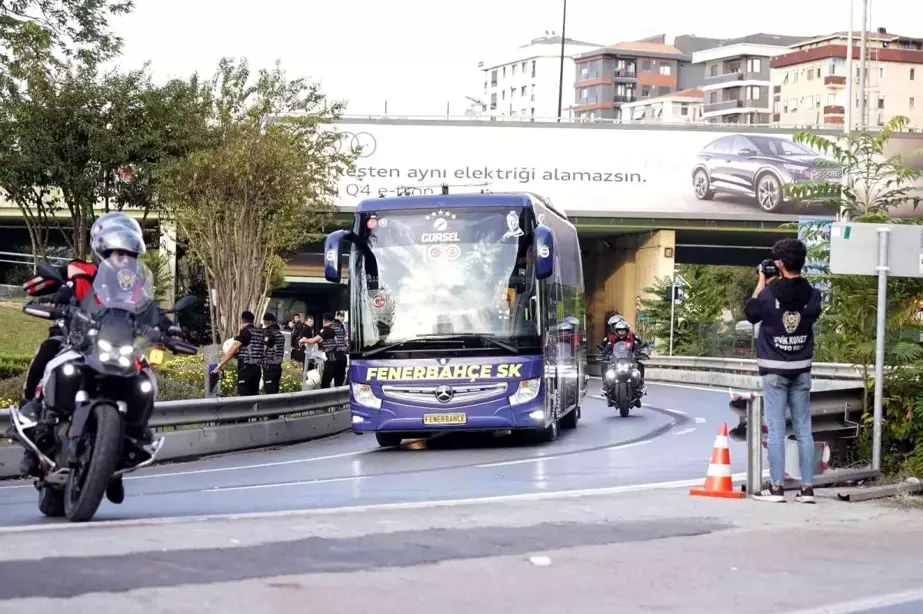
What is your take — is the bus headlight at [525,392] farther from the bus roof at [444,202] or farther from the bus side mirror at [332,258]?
the bus side mirror at [332,258]

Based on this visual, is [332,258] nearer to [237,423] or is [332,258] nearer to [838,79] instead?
[237,423]

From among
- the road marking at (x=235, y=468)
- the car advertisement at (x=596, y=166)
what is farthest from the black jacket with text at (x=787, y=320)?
the car advertisement at (x=596, y=166)

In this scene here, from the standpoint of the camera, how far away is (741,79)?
172m

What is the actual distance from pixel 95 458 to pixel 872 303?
7238 mm

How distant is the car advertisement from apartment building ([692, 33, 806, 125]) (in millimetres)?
107246

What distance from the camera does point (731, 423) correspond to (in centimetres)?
2697

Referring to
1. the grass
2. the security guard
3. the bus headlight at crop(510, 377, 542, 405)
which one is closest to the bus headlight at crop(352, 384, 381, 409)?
the bus headlight at crop(510, 377, 542, 405)

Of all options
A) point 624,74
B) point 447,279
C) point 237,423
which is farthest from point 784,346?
point 624,74

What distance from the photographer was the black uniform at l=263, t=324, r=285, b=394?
79.9 ft

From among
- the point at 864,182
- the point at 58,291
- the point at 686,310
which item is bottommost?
the point at 686,310

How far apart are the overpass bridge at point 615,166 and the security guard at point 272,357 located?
Result: 1429 inches

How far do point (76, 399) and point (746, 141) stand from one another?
5366cm

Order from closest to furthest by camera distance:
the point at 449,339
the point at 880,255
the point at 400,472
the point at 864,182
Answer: the point at 880,255, the point at 864,182, the point at 400,472, the point at 449,339

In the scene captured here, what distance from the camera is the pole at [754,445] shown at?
11922 millimetres
